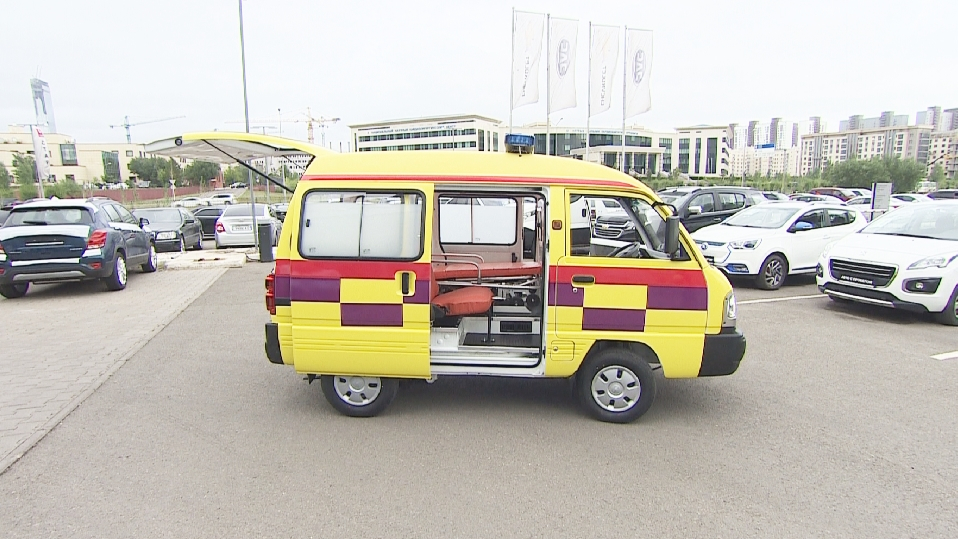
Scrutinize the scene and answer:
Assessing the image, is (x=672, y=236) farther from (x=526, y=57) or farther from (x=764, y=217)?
(x=526, y=57)

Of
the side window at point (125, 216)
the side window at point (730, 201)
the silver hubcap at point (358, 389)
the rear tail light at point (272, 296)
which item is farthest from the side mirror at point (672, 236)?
the side window at point (730, 201)

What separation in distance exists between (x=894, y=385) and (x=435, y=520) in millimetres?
4780

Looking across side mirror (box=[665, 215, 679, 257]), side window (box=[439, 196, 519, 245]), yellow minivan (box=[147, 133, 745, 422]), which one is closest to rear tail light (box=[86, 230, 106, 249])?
yellow minivan (box=[147, 133, 745, 422])

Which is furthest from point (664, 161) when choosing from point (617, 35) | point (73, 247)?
point (73, 247)

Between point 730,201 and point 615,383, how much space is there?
41.4ft

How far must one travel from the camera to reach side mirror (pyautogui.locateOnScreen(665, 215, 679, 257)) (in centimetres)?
420

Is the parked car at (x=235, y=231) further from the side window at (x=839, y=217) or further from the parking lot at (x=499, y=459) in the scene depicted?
the side window at (x=839, y=217)

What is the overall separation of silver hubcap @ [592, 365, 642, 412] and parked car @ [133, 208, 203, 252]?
14791 millimetres

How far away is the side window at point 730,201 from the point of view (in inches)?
595

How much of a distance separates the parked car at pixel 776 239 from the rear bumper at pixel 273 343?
7.86m

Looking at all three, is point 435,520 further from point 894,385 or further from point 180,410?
point 894,385

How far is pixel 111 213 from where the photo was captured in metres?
11.2

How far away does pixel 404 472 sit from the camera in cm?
366

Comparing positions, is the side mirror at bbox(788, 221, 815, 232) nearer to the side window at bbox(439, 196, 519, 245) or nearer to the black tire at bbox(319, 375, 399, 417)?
the side window at bbox(439, 196, 519, 245)
